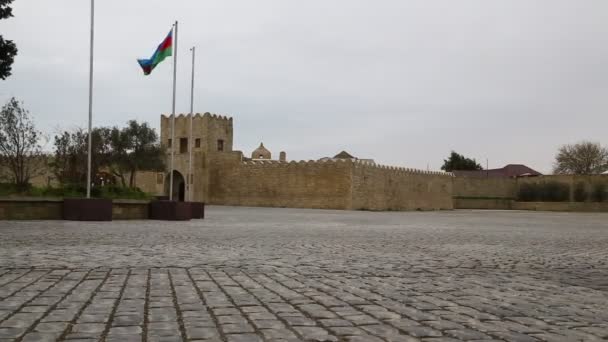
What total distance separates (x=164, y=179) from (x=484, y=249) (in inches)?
1542

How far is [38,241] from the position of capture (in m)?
9.49

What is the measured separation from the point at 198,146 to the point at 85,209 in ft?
94.1

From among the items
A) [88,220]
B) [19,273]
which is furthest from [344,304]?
[88,220]

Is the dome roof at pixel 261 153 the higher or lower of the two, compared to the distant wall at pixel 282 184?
higher

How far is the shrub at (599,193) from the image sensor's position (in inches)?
2117

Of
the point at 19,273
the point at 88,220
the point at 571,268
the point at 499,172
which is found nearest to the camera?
the point at 19,273

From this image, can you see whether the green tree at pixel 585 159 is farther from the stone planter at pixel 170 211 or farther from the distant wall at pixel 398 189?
the stone planter at pixel 170 211

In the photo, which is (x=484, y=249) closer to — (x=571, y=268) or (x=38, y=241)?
(x=571, y=268)

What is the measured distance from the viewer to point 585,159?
63875 mm

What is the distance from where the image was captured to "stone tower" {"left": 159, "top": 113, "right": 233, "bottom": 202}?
143ft

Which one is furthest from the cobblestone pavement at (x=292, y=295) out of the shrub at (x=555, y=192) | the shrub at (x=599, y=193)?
the shrub at (x=555, y=192)

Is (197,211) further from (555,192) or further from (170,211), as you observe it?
(555,192)

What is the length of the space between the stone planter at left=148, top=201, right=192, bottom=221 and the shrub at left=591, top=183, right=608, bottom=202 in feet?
151

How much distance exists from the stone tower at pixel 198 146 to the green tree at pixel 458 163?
5102 centimetres
